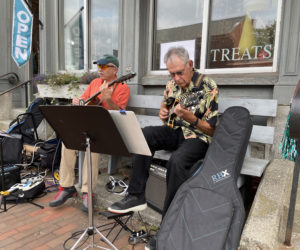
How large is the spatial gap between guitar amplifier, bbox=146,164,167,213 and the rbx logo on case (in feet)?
1.94

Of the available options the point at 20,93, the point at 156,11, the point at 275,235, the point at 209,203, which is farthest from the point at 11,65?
the point at 275,235

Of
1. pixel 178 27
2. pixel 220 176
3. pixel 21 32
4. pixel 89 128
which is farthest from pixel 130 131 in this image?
pixel 21 32

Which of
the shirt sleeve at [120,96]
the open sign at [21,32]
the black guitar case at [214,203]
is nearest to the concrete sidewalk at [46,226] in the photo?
the black guitar case at [214,203]

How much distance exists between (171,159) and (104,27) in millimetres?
3471

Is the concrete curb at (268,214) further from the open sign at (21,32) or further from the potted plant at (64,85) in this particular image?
the open sign at (21,32)

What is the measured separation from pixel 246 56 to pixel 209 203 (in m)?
2.11

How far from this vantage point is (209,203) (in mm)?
1684

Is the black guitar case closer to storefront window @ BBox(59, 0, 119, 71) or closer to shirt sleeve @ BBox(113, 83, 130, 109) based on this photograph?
shirt sleeve @ BBox(113, 83, 130, 109)

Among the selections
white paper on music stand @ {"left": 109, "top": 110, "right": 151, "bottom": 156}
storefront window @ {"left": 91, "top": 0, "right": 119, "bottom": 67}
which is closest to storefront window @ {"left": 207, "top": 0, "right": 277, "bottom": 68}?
storefront window @ {"left": 91, "top": 0, "right": 119, "bottom": 67}

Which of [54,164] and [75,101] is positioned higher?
[75,101]

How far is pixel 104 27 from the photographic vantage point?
4.64 meters

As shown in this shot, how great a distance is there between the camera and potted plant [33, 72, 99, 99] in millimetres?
4039

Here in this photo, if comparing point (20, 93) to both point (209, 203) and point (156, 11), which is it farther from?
point (209, 203)

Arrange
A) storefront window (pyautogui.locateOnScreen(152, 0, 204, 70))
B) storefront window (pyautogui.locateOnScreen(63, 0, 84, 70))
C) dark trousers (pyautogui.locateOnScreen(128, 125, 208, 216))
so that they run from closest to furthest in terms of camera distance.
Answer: dark trousers (pyautogui.locateOnScreen(128, 125, 208, 216)) < storefront window (pyautogui.locateOnScreen(152, 0, 204, 70)) < storefront window (pyautogui.locateOnScreen(63, 0, 84, 70))
